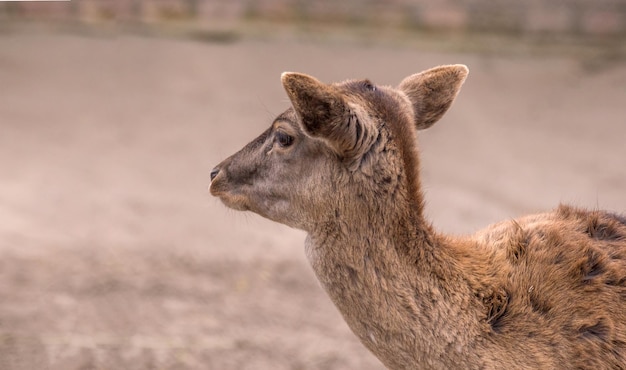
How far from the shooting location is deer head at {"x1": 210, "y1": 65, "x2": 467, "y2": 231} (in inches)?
143

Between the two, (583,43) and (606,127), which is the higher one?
(583,43)

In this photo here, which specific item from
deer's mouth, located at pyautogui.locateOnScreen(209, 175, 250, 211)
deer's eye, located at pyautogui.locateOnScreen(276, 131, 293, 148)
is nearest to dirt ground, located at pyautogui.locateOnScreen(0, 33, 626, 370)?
deer's mouth, located at pyautogui.locateOnScreen(209, 175, 250, 211)

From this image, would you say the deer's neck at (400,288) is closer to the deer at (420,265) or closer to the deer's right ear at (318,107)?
the deer at (420,265)

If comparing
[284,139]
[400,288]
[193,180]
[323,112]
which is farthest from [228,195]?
[193,180]

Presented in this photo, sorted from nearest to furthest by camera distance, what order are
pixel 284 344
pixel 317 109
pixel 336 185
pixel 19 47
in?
pixel 317 109 → pixel 336 185 → pixel 284 344 → pixel 19 47

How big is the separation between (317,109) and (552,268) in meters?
1.18

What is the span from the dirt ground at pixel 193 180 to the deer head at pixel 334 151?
2085mm

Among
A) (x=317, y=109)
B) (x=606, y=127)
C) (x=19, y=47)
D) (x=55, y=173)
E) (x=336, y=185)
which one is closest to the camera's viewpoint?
(x=317, y=109)

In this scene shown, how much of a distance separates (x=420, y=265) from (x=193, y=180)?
5177 millimetres

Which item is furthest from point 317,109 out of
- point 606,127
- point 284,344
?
point 606,127

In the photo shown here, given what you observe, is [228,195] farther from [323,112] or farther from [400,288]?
[400,288]

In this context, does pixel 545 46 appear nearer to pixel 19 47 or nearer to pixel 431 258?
pixel 19 47

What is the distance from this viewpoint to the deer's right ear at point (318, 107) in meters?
3.49

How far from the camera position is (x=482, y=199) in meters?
8.59
